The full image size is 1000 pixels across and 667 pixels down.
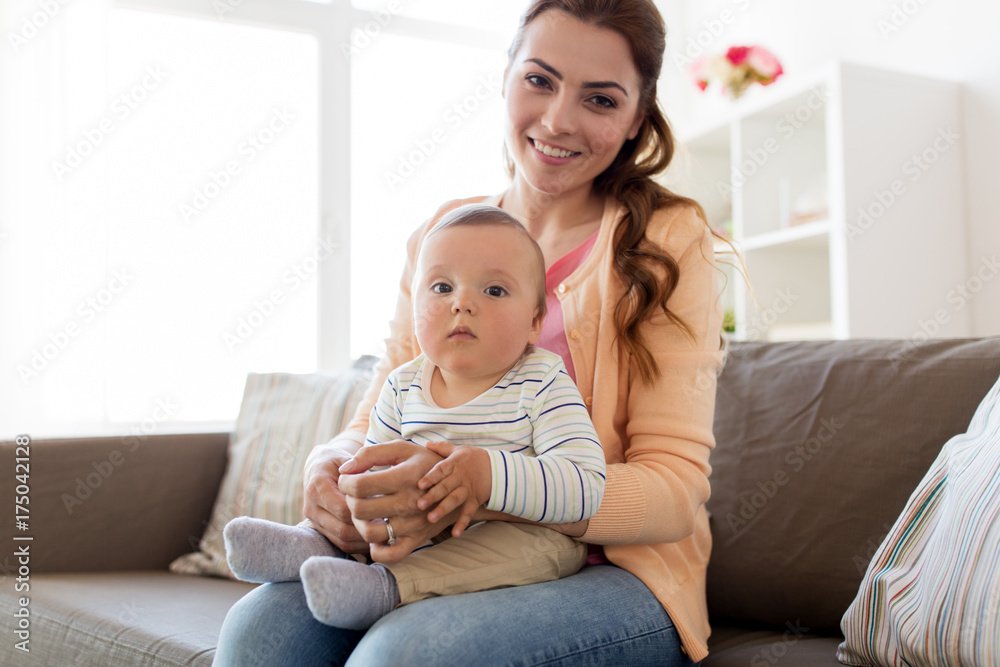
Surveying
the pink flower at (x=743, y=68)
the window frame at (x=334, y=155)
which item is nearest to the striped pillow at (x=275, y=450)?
the window frame at (x=334, y=155)

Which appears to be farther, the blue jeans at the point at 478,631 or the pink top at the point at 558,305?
the pink top at the point at 558,305

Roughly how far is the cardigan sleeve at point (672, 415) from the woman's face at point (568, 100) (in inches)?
6.7

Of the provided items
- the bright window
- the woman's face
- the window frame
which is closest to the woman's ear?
the woman's face

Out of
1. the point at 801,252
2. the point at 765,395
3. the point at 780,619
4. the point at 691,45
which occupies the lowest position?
the point at 780,619

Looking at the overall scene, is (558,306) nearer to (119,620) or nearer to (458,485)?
(458,485)

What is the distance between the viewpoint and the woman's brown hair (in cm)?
116

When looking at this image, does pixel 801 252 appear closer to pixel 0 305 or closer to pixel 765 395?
pixel 765 395

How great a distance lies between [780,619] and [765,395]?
0.38m

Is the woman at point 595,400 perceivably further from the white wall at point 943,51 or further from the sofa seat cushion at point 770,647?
the white wall at point 943,51

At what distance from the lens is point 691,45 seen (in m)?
3.88

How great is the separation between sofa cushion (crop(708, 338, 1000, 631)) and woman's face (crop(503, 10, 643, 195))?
0.52 metres

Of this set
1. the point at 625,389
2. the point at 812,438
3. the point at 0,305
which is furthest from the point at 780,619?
the point at 0,305

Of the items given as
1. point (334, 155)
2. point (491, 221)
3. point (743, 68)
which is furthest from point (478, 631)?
point (334, 155)

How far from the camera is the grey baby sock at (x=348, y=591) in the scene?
82 cm
